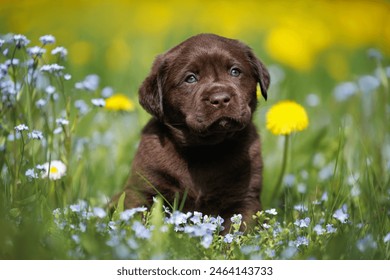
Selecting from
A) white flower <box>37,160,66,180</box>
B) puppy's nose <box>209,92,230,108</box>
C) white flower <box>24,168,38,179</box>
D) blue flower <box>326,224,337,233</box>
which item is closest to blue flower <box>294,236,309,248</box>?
blue flower <box>326,224,337,233</box>

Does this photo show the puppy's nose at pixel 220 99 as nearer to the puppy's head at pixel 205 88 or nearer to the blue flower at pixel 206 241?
the puppy's head at pixel 205 88

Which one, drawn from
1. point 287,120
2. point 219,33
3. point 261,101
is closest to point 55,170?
point 287,120

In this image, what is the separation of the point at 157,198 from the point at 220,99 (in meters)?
0.63

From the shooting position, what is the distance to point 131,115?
19.1ft

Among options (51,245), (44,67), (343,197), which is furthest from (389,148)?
(51,245)

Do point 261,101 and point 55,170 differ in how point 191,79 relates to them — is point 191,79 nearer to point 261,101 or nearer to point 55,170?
point 55,170

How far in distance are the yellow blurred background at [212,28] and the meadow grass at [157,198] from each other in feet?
0.99

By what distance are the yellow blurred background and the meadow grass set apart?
0.30 meters

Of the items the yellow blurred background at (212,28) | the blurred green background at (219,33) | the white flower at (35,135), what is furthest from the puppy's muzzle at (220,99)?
the yellow blurred background at (212,28)

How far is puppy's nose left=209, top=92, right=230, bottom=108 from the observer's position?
350 centimetres

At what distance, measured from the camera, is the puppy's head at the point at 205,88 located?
3.55 m

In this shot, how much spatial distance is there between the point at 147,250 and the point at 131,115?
2938 millimetres

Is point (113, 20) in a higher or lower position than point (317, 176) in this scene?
higher
